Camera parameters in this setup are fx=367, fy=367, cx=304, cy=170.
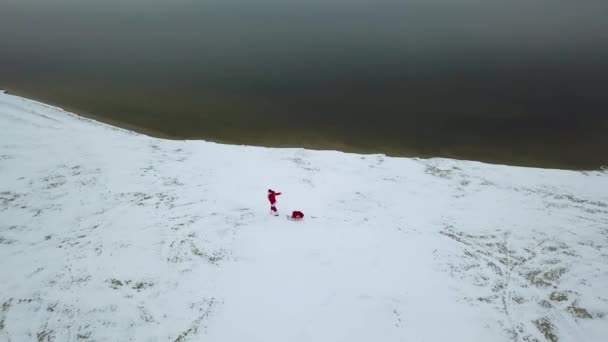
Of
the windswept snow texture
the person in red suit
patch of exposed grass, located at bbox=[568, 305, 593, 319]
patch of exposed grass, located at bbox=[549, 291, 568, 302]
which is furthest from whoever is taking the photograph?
the person in red suit

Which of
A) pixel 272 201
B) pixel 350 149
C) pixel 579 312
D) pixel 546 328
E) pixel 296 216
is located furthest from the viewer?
pixel 350 149

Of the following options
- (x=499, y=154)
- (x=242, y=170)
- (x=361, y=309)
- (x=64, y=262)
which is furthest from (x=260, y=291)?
(x=499, y=154)

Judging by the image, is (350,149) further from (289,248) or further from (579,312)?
(579,312)

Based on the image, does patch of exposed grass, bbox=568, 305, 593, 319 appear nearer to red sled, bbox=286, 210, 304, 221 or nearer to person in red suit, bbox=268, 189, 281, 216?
red sled, bbox=286, 210, 304, 221

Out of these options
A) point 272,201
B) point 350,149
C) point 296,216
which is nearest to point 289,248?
point 296,216

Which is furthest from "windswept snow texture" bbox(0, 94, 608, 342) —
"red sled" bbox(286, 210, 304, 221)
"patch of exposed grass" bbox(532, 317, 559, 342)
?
"red sled" bbox(286, 210, 304, 221)

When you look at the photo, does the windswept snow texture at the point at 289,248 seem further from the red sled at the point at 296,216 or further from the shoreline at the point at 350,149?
the shoreline at the point at 350,149

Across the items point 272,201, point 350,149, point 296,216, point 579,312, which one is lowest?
point 579,312

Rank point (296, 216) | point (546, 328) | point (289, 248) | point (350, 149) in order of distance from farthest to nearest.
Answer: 1. point (350, 149)
2. point (296, 216)
3. point (289, 248)
4. point (546, 328)

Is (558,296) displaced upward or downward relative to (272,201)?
downward
